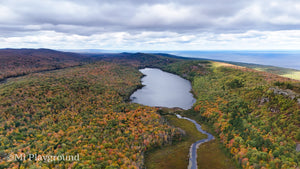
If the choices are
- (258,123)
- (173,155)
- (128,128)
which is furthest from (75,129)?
(258,123)

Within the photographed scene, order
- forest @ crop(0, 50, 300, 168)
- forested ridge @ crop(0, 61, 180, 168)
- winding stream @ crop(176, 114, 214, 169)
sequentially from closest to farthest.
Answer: forest @ crop(0, 50, 300, 168) → forested ridge @ crop(0, 61, 180, 168) → winding stream @ crop(176, 114, 214, 169)

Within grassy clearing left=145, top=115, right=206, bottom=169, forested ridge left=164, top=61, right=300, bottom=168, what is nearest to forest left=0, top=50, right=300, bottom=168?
forested ridge left=164, top=61, right=300, bottom=168

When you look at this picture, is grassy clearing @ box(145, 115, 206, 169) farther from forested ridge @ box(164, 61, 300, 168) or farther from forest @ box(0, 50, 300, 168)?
forested ridge @ box(164, 61, 300, 168)

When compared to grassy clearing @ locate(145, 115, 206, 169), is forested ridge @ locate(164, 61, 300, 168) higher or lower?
higher

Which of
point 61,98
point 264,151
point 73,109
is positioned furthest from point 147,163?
point 61,98

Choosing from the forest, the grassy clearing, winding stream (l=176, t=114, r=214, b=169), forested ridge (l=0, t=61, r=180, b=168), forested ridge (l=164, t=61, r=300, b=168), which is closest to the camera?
forested ridge (l=164, t=61, r=300, b=168)

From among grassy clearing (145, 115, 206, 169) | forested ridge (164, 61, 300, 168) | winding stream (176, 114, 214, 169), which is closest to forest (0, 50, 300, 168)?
forested ridge (164, 61, 300, 168)

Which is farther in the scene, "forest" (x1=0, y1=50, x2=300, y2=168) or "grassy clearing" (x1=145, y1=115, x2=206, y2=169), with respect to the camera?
"grassy clearing" (x1=145, y1=115, x2=206, y2=169)

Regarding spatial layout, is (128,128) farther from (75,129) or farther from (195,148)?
(195,148)

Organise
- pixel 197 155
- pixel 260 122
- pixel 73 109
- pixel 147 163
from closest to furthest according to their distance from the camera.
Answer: pixel 147 163
pixel 197 155
pixel 260 122
pixel 73 109

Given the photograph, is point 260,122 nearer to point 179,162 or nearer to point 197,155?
point 197,155
